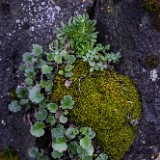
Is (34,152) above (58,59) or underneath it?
underneath

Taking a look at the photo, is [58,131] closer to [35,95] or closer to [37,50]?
[35,95]

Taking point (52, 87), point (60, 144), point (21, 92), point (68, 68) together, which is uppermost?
point (68, 68)

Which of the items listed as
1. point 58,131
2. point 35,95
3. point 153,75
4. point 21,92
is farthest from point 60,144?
point 153,75

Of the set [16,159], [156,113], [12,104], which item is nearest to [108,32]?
[156,113]

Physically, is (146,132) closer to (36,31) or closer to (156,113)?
(156,113)

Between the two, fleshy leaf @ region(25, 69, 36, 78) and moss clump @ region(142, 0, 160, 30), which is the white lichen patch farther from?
fleshy leaf @ region(25, 69, 36, 78)
